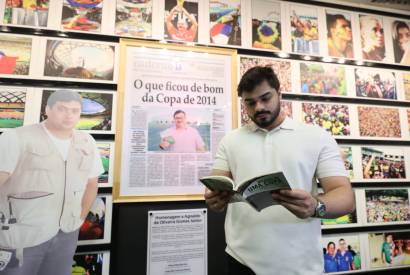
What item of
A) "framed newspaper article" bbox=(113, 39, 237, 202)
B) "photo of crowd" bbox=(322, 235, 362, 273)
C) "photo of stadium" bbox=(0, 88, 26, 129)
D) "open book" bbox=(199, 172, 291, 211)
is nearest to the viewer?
"open book" bbox=(199, 172, 291, 211)

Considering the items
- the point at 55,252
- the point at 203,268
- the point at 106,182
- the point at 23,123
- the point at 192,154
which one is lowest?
the point at 203,268

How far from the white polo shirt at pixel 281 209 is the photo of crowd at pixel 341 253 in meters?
0.84

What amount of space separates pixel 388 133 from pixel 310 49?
2.89 feet

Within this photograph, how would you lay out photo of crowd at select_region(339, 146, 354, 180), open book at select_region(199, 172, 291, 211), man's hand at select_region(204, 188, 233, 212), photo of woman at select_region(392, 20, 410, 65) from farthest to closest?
photo of woman at select_region(392, 20, 410, 65)
photo of crowd at select_region(339, 146, 354, 180)
man's hand at select_region(204, 188, 233, 212)
open book at select_region(199, 172, 291, 211)

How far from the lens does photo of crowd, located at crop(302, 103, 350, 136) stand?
1.76 metres

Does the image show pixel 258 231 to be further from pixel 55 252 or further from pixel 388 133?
pixel 388 133

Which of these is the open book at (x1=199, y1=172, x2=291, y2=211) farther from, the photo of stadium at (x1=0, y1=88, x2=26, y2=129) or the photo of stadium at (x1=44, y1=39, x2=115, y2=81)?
the photo of stadium at (x1=0, y1=88, x2=26, y2=129)

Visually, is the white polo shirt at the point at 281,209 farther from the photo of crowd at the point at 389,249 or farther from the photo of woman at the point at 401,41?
the photo of woman at the point at 401,41

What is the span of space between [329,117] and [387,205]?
78 centimetres

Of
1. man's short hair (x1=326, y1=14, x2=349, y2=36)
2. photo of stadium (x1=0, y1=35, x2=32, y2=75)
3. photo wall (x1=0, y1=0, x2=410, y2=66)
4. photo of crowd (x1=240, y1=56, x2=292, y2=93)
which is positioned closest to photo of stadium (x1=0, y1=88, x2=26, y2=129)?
photo of stadium (x1=0, y1=35, x2=32, y2=75)

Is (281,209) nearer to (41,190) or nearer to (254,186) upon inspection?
(254,186)

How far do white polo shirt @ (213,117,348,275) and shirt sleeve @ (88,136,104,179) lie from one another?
78cm

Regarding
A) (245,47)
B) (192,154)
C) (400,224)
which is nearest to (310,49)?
(245,47)

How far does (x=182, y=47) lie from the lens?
1.63 metres
